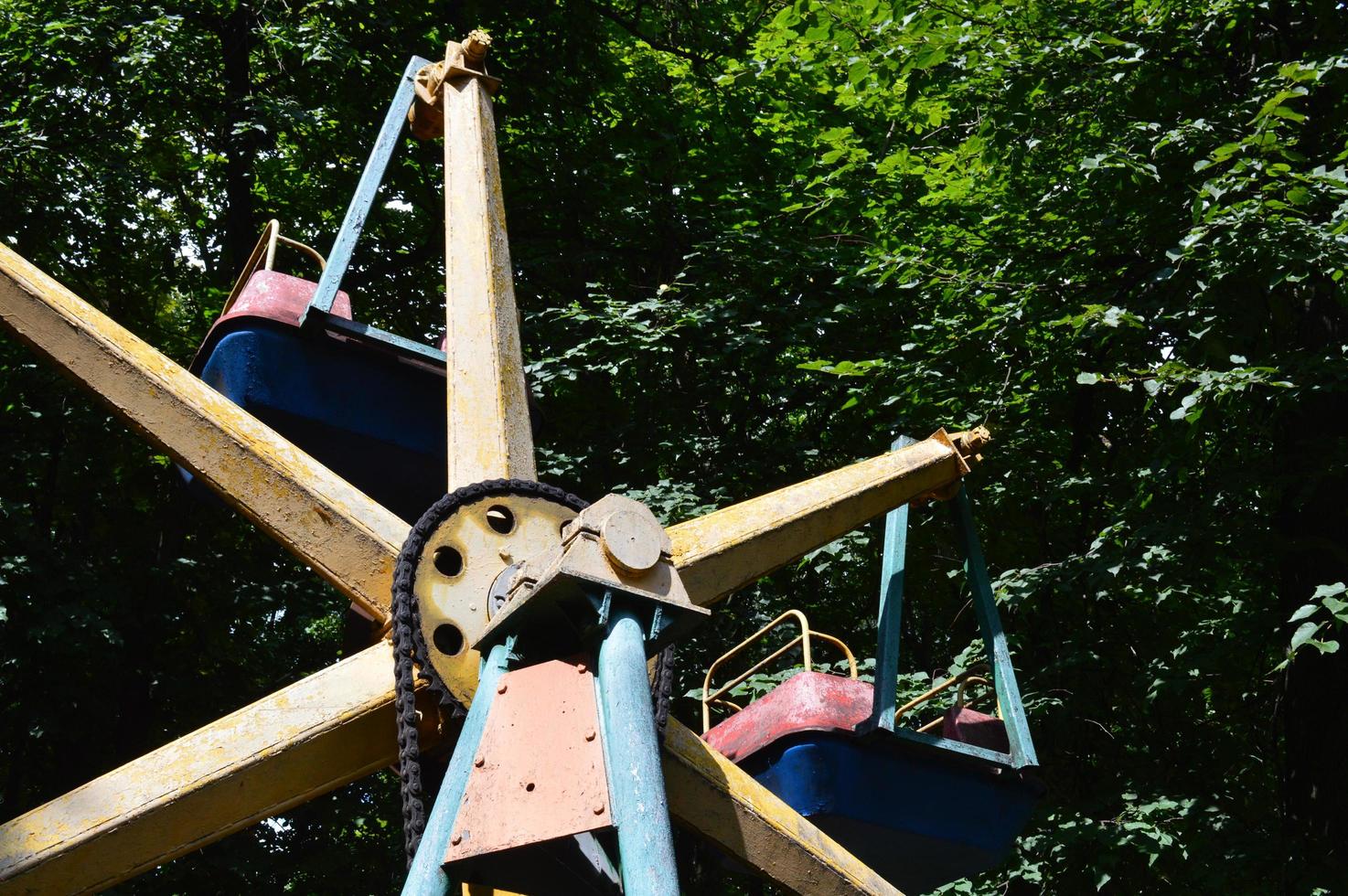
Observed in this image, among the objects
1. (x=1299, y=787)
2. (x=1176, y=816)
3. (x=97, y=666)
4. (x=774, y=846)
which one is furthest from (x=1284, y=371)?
(x=97, y=666)

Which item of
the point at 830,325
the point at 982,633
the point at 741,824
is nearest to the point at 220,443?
the point at 741,824

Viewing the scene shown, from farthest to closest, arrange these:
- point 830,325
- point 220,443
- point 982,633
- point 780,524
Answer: point 830,325
point 982,633
point 780,524
point 220,443

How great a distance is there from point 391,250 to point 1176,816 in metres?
8.03

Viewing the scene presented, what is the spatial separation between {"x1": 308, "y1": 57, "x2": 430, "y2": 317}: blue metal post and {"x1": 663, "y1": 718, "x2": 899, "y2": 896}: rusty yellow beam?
184 centimetres

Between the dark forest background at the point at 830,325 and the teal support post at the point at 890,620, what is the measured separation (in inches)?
90.6

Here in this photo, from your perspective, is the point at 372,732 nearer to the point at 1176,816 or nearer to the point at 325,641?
the point at 1176,816

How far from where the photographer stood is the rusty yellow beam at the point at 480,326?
3859mm

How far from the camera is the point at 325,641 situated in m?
13.5

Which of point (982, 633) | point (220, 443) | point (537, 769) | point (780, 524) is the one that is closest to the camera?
point (537, 769)

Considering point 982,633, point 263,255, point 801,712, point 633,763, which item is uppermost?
point 263,255

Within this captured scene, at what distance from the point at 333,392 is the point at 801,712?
1806 mm

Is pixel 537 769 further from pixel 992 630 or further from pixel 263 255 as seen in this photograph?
pixel 263 255

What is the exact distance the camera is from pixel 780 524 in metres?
3.83

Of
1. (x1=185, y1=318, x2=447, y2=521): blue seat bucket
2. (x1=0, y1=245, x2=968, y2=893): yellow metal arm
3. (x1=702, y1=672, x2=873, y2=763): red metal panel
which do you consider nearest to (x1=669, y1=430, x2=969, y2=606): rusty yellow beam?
(x1=0, y1=245, x2=968, y2=893): yellow metal arm
